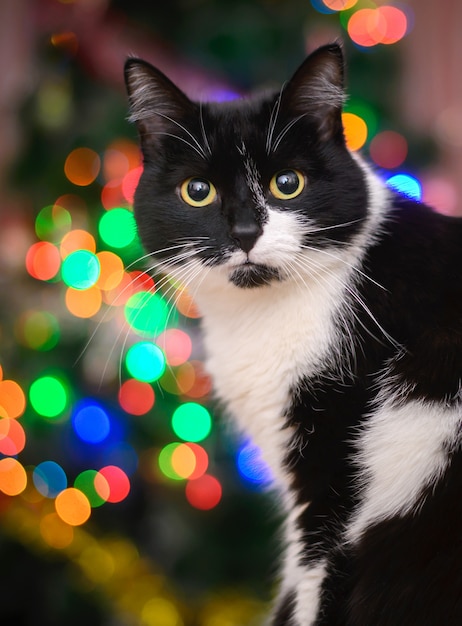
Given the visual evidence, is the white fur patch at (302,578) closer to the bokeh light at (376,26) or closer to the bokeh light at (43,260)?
the bokeh light at (43,260)

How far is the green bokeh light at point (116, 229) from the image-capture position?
151 centimetres

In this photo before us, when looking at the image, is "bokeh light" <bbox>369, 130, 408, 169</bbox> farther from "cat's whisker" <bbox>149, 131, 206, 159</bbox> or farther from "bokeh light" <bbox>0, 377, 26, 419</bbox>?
"bokeh light" <bbox>0, 377, 26, 419</bbox>

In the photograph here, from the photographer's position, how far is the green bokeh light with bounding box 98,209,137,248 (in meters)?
1.51

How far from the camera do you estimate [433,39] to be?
252 cm

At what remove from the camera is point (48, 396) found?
154 cm

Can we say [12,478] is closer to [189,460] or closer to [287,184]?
[189,460]

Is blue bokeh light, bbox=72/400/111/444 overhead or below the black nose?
below

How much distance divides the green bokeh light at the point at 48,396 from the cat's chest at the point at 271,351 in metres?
0.54

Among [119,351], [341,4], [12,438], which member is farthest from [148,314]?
[341,4]

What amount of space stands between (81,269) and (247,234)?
2.19 ft

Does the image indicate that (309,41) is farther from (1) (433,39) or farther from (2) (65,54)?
(1) (433,39)

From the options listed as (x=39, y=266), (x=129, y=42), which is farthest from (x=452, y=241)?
(x=129, y=42)

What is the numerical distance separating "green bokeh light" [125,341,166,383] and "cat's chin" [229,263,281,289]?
0.51 m

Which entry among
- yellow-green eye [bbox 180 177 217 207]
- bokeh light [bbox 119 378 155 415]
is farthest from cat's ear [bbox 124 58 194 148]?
bokeh light [bbox 119 378 155 415]
